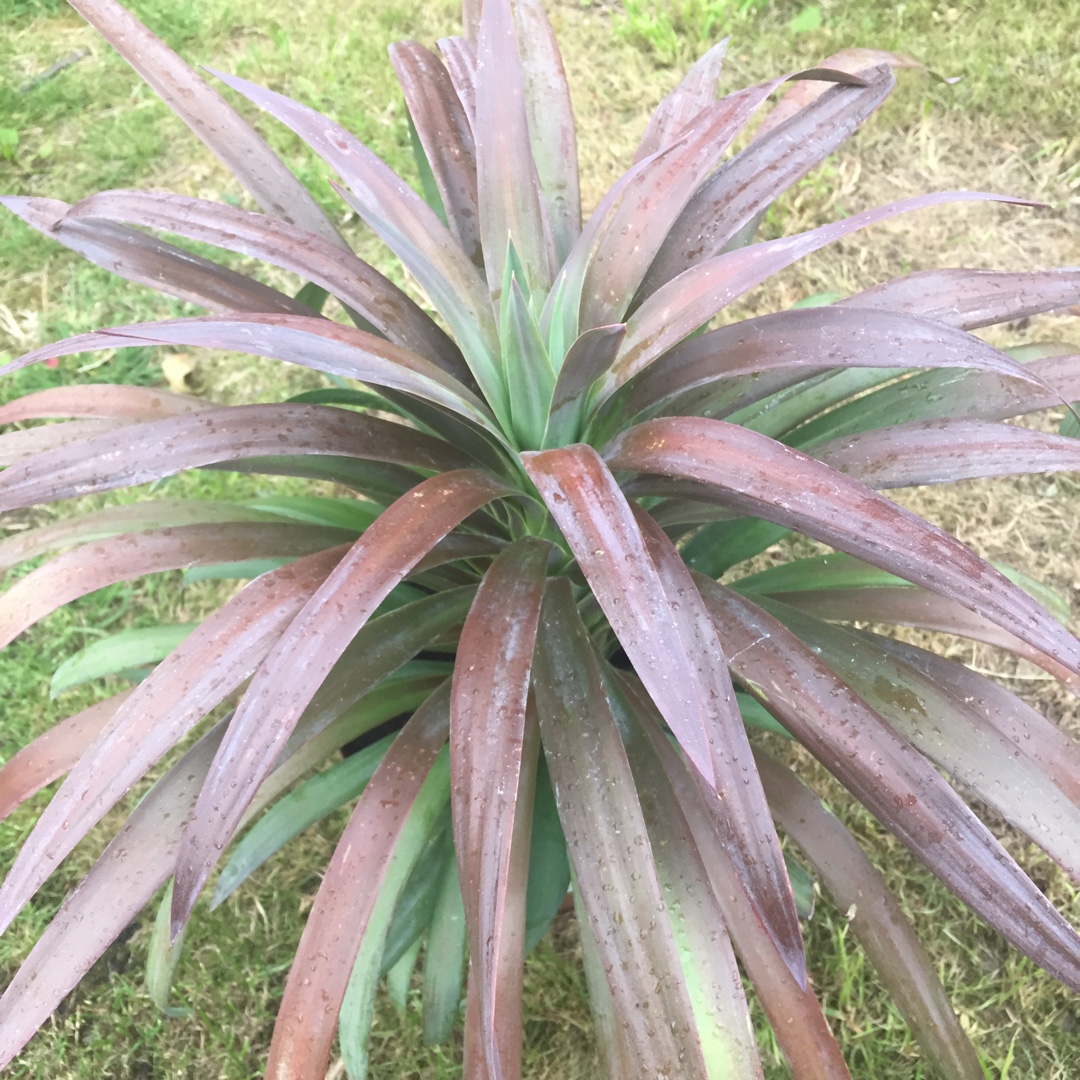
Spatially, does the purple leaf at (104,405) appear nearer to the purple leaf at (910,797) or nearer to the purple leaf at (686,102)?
the purple leaf at (686,102)

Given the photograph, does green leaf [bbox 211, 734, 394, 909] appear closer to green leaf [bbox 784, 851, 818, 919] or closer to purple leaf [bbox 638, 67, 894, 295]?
green leaf [bbox 784, 851, 818, 919]

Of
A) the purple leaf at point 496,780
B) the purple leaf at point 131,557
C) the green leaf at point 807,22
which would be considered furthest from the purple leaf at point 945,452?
the green leaf at point 807,22

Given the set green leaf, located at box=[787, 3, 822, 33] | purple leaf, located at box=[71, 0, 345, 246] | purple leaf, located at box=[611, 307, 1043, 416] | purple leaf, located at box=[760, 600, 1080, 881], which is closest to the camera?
purple leaf, located at box=[611, 307, 1043, 416]

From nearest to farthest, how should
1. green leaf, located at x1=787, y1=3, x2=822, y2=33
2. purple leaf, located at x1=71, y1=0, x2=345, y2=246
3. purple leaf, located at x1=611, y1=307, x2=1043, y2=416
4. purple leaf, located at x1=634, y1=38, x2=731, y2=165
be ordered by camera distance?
purple leaf, located at x1=611, y1=307, x2=1043, y2=416 < purple leaf, located at x1=71, y1=0, x2=345, y2=246 < purple leaf, located at x1=634, y1=38, x2=731, y2=165 < green leaf, located at x1=787, y1=3, x2=822, y2=33

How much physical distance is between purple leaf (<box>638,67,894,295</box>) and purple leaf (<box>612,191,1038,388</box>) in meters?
0.16

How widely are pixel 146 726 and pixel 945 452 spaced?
2.61 feet

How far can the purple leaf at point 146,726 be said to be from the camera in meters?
0.72

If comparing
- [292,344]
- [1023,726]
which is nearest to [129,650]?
[292,344]

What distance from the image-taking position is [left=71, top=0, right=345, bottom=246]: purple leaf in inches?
38.2

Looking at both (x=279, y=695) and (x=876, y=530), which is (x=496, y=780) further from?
(x=876, y=530)

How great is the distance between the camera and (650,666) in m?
0.59

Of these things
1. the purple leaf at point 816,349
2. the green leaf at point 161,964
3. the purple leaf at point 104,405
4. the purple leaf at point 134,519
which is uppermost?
the purple leaf at point 104,405

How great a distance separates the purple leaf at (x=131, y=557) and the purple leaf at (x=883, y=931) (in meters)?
0.64

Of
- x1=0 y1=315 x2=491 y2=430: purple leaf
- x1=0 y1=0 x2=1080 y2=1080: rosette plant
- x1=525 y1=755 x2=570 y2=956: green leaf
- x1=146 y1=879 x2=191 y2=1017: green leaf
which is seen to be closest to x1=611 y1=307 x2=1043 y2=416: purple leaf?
x1=0 y1=0 x2=1080 y2=1080: rosette plant
